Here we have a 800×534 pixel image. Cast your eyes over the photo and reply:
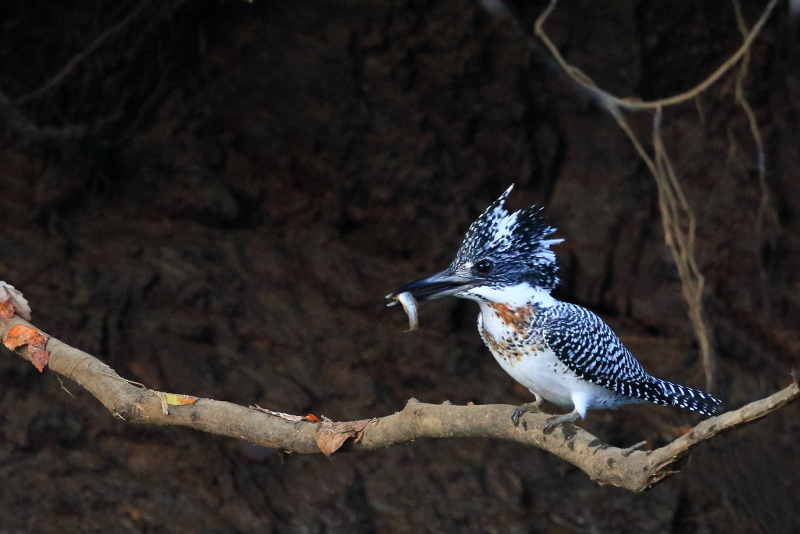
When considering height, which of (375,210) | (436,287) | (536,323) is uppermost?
(436,287)

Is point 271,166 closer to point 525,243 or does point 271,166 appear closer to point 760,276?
point 760,276

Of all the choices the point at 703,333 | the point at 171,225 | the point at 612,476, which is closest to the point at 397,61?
the point at 171,225

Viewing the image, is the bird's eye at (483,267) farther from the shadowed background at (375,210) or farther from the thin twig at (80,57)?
the thin twig at (80,57)

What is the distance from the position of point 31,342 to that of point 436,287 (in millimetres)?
902

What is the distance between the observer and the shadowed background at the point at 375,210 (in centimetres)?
397

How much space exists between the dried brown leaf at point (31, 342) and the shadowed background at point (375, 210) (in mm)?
1897

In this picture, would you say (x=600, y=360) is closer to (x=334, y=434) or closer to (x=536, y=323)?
(x=536, y=323)

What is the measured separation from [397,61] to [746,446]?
7.92 ft

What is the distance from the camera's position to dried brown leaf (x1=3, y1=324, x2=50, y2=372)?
1.95 meters

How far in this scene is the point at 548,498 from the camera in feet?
12.5

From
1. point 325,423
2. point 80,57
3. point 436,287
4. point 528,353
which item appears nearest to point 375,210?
point 80,57

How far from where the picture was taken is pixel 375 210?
4.60 metres

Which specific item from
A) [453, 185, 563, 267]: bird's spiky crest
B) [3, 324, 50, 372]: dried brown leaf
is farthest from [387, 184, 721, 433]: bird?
[3, 324, 50, 372]: dried brown leaf

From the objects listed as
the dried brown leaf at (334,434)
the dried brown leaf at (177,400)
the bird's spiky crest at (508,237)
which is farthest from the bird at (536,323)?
the dried brown leaf at (177,400)
